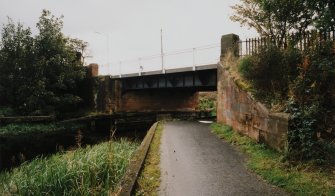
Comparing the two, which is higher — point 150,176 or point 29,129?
point 150,176

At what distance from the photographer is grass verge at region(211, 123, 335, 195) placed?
15.5ft

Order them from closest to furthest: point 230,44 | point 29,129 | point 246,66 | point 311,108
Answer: point 311,108 < point 246,66 < point 230,44 < point 29,129

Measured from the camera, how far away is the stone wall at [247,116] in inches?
267

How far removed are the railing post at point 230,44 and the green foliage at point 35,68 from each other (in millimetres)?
15052

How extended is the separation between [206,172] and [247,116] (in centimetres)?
363

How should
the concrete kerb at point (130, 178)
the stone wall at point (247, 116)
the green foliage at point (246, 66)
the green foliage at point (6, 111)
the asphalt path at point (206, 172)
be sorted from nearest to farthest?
the concrete kerb at point (130, 178), the asphalt path at point (206, 172), the stone wall at point (247, 116), the green foliage at point (246, 66), the green foliage at point (6, 111)

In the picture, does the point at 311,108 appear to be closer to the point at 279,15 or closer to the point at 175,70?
the point at 279,15

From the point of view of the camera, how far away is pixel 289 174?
5395mm

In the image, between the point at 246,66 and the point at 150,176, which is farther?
the point at 246,66

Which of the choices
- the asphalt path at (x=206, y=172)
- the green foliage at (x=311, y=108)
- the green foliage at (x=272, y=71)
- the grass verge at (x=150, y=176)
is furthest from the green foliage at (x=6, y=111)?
the green foliage at (x=311, y=108)

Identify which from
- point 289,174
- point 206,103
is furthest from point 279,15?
point 206,103

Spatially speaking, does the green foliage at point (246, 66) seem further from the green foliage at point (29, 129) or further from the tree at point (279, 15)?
the green foliage at point (29, 129)

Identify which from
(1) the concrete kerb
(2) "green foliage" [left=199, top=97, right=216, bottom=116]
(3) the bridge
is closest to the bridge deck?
(3) the bridge

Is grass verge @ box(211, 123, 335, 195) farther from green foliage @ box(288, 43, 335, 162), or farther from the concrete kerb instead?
the concrete kerb
